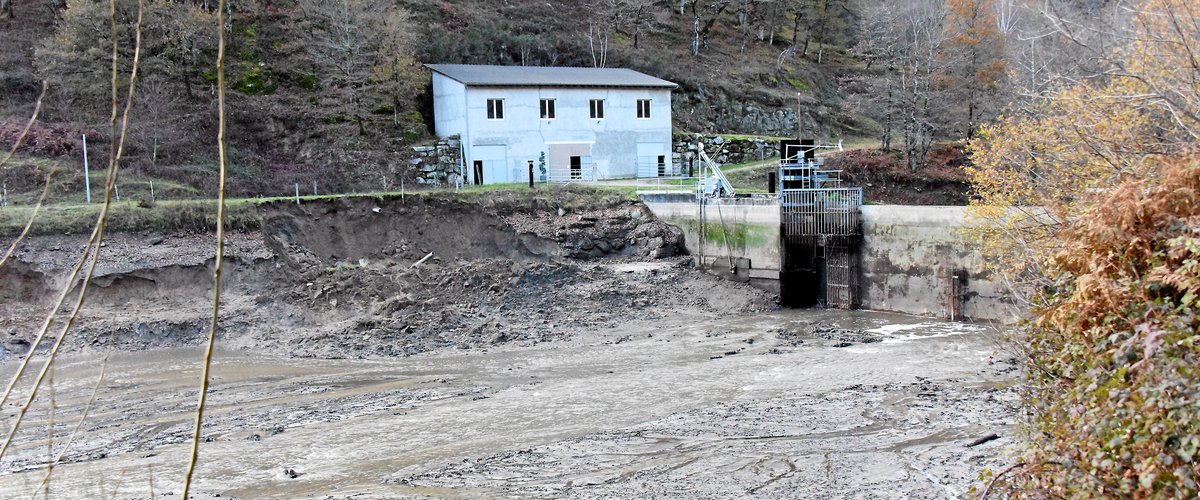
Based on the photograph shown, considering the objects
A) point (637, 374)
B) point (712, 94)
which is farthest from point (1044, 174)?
point (712, 94)

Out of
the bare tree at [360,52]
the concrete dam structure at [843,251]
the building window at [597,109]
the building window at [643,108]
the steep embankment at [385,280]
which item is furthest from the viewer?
the building window at [643,108]

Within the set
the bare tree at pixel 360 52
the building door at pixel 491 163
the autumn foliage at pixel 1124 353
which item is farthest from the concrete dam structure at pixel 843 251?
the bare tree at pixel 360 52

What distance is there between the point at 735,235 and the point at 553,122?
1455 cm

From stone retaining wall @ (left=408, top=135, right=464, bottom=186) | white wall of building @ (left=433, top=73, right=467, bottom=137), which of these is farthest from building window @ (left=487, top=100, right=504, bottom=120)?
stone retaining wall @ (left=408, top=135, right=464, bottom=186)

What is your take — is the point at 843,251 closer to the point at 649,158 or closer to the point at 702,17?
the point at 649,158

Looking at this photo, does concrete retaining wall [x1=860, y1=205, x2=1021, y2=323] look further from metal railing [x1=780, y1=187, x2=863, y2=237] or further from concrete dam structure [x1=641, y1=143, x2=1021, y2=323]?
metal railing [x1=780, y1=187, x2=863, y2=237]

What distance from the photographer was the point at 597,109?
41469 mm

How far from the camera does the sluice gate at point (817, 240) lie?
85.8ft

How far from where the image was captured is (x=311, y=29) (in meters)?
46.7

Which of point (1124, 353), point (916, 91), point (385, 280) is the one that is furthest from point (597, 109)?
point (1124, 353)

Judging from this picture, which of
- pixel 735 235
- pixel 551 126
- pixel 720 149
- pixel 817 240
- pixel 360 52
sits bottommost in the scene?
pixel 817 240

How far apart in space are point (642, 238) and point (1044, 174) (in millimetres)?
14888

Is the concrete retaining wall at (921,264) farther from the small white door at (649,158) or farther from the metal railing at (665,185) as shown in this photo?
the small white door at (649,158)

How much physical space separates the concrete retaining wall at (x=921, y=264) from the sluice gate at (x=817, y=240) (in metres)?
0.43
